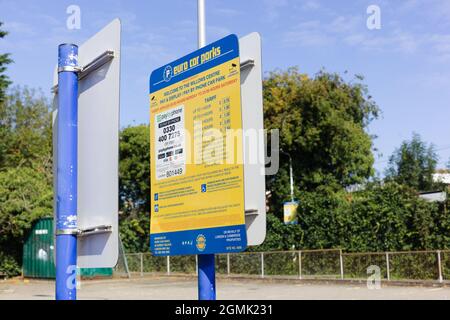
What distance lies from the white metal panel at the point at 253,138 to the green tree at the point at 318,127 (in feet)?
108

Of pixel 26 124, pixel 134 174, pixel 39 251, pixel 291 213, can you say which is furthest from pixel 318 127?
pixel 26 124

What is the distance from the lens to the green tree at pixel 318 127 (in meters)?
37.6

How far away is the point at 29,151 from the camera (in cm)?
4822

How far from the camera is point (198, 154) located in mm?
4238

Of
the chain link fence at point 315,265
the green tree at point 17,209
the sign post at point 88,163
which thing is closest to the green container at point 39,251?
the green tree at point 17,209

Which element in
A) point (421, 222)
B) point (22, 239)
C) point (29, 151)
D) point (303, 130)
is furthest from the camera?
point (29, 151)

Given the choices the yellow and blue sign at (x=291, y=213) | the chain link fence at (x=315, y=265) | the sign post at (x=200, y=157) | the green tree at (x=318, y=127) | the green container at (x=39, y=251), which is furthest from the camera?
the green tree at (x=318, y=127)

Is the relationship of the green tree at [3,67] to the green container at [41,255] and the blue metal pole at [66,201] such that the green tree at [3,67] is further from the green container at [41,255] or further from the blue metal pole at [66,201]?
the blue metal pole at [66,201]

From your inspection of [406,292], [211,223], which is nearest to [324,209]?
[406,292]

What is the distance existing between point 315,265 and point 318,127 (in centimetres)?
1306

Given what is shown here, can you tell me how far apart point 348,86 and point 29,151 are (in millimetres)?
24439

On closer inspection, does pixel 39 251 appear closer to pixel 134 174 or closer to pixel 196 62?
pixel 134 174
